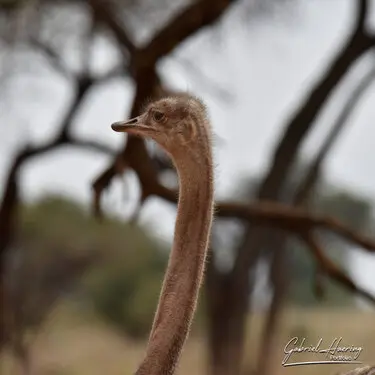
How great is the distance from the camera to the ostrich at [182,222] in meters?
0.53

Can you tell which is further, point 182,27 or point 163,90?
point 163,90

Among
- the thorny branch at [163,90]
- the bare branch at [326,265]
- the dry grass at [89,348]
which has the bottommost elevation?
the dry grass at [89,348]

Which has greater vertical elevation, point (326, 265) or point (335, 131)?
point (335, 131)

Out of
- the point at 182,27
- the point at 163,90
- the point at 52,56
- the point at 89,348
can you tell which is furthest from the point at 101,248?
the point at 182,27

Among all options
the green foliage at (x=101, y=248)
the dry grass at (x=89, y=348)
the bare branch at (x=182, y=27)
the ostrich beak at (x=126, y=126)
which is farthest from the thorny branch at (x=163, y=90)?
the green foliage at (x=101, y=248)

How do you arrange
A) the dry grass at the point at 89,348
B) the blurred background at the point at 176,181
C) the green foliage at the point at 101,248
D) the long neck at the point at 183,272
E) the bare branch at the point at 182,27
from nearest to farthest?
1. the long neck at the point at 183,272
2. the bare branch at the point at 182,27
3. the blurred background at the point at 176,181
4. the dry grass at the point at 89,348
5. the green foliage at the point at 101,248

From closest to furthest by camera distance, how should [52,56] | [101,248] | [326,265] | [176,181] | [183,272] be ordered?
[183,272], [326,265], [176,181], [52,56], [101,248]

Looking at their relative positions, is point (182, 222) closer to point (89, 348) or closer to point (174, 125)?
point (174, 125)

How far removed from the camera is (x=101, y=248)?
3.75 m

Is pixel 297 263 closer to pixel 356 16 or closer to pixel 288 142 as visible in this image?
pixel 288 142

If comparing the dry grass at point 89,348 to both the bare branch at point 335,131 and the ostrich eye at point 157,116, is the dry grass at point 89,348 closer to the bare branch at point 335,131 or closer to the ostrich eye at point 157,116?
the bare branch at point 335,131

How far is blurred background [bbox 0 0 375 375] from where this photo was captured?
72.5 inches

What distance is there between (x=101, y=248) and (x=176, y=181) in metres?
1.96

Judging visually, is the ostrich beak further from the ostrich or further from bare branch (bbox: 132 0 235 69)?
bare branch (bbox: 132 0 235 69)
